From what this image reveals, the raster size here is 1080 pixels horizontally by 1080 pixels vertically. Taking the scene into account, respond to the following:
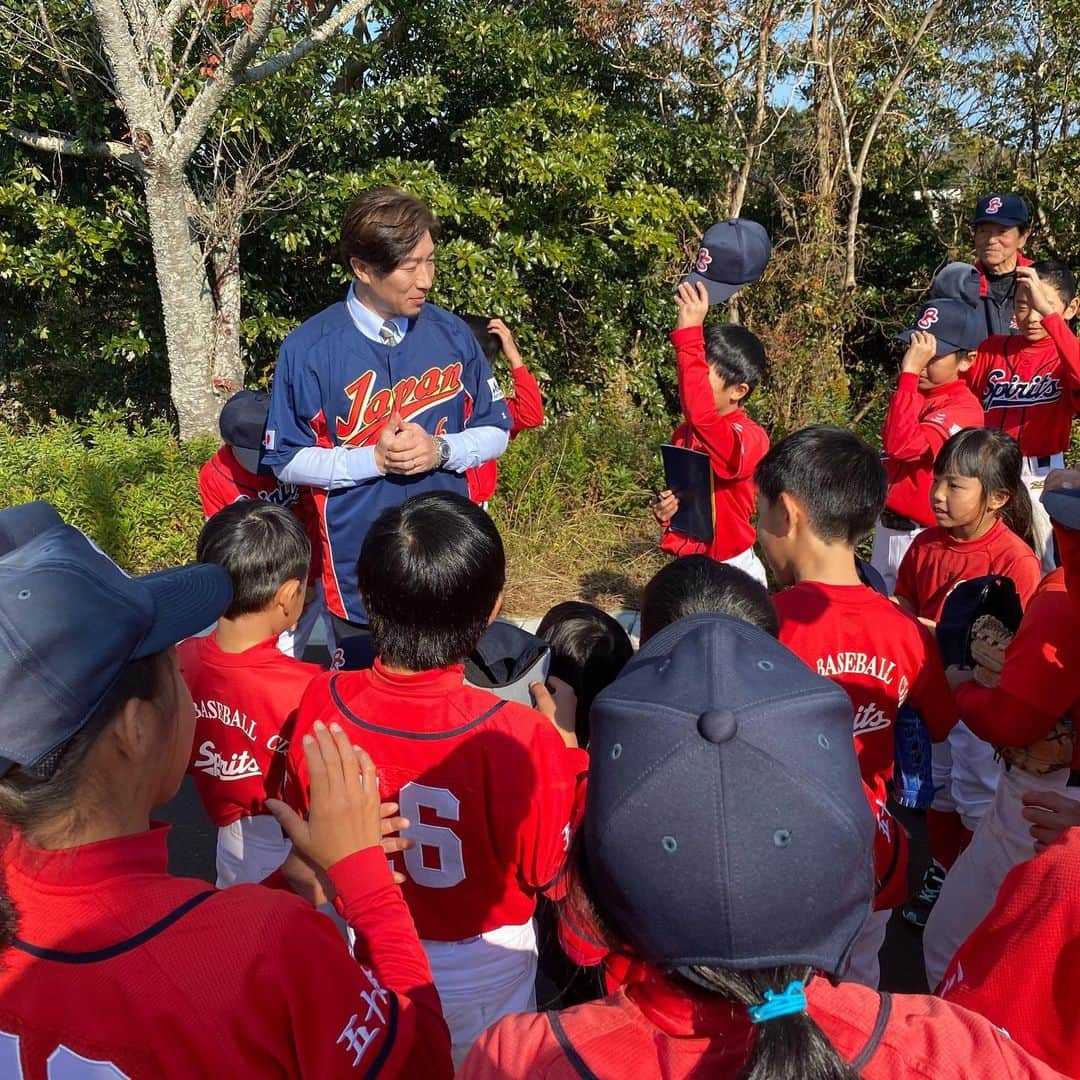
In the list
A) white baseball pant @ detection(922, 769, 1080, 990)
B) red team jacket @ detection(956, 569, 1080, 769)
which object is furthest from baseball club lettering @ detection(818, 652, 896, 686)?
white baseball pant @ detection(922, 769, 1080, 990)

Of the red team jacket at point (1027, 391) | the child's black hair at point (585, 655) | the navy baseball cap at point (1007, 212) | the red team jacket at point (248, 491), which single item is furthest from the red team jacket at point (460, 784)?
the navy baseball cap at point (1007, 212)

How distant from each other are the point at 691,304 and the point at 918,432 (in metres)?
1.27

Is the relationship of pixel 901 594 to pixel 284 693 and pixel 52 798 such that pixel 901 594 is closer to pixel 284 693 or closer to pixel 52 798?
pixel 284 693

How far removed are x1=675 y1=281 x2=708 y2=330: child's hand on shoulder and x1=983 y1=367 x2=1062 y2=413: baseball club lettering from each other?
Answer: 82.8 inches

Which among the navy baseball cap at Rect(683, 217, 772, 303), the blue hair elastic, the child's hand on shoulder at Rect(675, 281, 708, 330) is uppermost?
the navy baseball cap at Rect(683, 217, 772, 303)

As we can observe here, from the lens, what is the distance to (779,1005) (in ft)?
3.29

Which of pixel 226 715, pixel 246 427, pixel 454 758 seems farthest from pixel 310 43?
pixel 454 758

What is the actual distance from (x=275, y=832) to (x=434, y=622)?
3.16 feet

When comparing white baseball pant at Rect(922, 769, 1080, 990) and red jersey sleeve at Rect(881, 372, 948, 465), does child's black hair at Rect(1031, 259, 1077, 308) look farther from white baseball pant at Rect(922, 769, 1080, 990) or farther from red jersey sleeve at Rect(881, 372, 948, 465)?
white baseball pant at Rect(922, 769, 1080, 990)

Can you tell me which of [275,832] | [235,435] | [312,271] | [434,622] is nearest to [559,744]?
[434,622]

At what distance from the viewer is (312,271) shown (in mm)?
9742

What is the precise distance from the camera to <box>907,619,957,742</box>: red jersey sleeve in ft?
8.11

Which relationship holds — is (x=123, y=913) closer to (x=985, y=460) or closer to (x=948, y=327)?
(x=985, y=460)

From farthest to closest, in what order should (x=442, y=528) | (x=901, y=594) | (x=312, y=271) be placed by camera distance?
(x=312, y=271), (x=901, y=594), (x=442, y=528)
